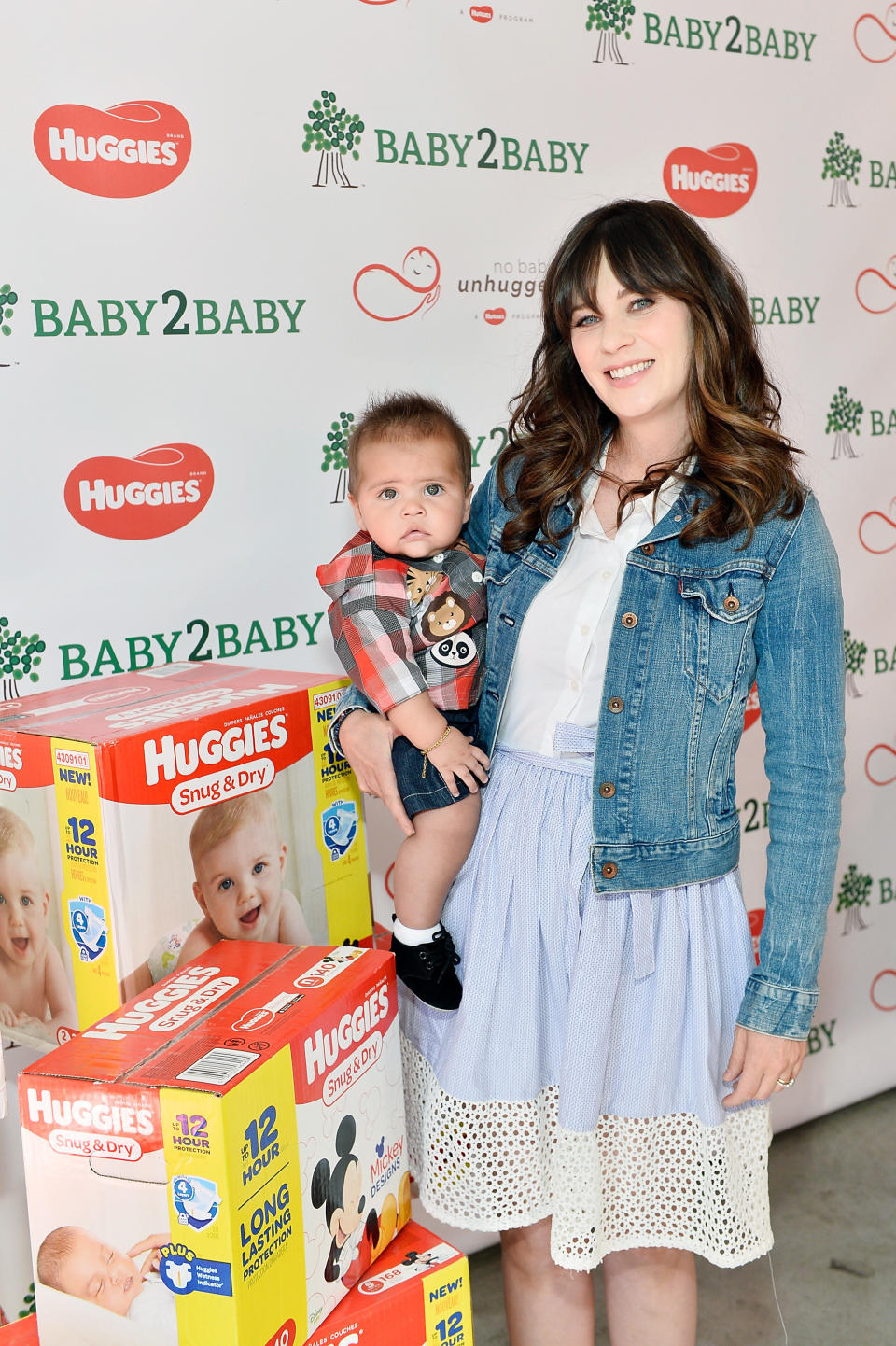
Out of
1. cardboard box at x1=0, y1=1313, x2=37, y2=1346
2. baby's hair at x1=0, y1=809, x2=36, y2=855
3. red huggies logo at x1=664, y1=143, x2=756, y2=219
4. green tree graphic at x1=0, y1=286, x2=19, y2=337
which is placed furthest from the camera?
red huggies logo at x1=664, y1=143, x2=756, y2=219

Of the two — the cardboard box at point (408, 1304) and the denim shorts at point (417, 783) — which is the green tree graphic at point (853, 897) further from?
the cardboard box at point (408, 1304)

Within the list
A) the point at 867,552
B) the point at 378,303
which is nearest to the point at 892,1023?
the point at 867,552

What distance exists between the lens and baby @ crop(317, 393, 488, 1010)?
4.71 feet

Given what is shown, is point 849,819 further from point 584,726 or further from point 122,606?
point 122,606

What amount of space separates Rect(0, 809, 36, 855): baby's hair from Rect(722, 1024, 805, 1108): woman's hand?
0.86 m

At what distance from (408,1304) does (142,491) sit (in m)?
1.24

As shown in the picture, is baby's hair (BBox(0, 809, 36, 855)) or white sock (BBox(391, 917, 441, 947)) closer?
baby's hair (BBox(0, 809, 36, 855))

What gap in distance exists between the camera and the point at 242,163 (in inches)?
73.8

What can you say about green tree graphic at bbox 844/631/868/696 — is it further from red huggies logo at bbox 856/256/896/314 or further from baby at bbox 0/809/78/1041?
baby at bbox 0/809/78/1041

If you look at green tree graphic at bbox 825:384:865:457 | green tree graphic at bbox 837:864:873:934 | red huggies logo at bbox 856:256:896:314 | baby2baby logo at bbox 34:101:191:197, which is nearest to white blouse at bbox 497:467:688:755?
baby2baby logo at bbox 34:101:191:197

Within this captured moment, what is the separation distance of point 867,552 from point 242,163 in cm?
168

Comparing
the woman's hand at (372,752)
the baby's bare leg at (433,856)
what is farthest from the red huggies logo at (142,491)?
the baby's bare leg at (433,856)

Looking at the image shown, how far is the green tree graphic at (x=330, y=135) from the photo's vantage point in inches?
75.9

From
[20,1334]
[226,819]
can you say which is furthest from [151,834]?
[20,1334]
